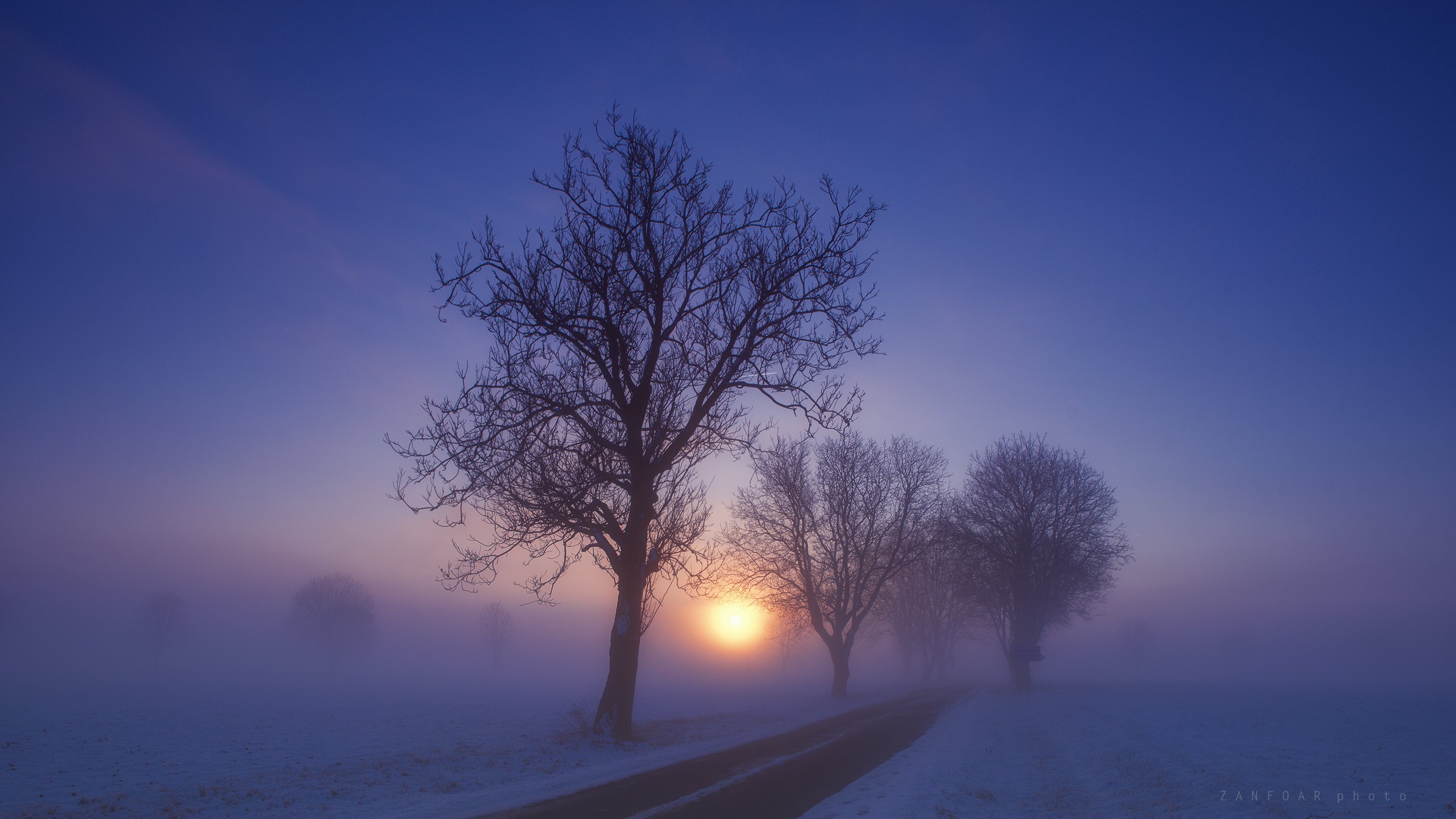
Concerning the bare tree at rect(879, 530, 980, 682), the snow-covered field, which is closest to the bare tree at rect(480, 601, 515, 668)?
the bare tree at rect(879, 530, 980, 682)

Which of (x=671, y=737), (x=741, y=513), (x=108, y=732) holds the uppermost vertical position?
(x=741, y=513)

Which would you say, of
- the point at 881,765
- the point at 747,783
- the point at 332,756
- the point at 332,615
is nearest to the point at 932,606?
the point at 881,765

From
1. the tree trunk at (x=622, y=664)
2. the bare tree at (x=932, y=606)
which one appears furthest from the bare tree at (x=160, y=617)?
Answer: the tree trunk at (x=622, y=664)

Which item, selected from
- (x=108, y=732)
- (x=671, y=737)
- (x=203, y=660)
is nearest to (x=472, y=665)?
(x=203, y=660)

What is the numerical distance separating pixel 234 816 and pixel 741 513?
28378 mm

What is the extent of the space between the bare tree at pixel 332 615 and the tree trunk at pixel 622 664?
335 feet

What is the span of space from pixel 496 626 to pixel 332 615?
30171 millimetres

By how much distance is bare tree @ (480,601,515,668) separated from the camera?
119 m

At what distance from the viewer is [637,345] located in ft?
52.9

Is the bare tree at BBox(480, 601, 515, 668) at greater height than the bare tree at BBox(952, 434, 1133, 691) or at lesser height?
lesser

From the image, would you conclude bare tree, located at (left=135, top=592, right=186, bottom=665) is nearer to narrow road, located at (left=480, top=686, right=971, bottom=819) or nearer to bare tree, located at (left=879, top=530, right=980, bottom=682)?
bare tree, located at (left=879, top=530, right=980, bottom=682)

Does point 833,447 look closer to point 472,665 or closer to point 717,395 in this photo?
point 717,395

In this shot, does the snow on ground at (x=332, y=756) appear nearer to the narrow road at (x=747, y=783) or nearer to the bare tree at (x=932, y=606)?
the narrow road at (x=747, y=783)

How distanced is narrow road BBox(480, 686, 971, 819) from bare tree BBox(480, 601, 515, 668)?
11644 centimetres
